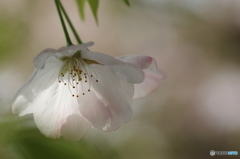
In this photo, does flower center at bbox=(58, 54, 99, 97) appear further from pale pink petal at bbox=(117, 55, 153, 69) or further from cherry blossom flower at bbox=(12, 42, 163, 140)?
pale pink petal at bbox=(117, 55, 153, 69)

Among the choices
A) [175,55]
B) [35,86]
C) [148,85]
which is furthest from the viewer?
[175,55]

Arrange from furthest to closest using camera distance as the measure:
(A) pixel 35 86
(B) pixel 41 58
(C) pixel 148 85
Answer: (C) pixel 148 85, (A) pixel 35 86, (B) pixel 41 58

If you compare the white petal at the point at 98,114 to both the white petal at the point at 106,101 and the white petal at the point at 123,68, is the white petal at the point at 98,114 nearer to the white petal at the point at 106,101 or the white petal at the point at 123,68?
the white petal at the point at 106,101

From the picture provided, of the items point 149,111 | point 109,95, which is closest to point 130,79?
point 109,95

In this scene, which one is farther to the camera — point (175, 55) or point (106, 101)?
point (175, 55)

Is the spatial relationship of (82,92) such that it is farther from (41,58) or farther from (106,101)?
(41,58)

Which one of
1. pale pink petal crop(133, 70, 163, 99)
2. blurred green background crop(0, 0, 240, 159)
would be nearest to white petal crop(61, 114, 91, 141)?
pale pink petal crop(133, 70, 163, 99)

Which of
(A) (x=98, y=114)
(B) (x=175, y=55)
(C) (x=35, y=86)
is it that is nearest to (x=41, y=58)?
(C) (x=35, y=86)
